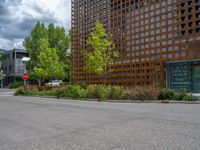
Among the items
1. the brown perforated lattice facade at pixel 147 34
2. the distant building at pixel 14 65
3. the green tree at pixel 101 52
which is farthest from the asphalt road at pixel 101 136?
the distant building at pixel 14 65

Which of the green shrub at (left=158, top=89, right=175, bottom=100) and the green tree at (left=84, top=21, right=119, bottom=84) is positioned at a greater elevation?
→ the green tree at (left=84, top=21, right=119, bottom=84)

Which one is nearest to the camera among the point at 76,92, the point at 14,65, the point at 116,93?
the point at 116,93

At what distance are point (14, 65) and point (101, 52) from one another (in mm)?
41282

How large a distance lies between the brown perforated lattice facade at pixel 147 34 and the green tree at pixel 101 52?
3.46ft

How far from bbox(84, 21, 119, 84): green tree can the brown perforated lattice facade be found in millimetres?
1054

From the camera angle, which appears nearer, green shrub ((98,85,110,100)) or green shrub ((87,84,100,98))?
green shrub ((98,85,110,100))

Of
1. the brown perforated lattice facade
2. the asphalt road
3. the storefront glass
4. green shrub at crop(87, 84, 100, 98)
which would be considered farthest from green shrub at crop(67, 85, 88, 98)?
the asphalt road

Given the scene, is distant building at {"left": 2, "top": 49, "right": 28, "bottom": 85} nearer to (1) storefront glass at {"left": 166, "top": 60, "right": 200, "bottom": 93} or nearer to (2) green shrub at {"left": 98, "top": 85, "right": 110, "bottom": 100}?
(1) storefront glass at {"left": 166, "top": 60, "right": 200, "bottom": 93}

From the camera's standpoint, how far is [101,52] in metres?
25.8

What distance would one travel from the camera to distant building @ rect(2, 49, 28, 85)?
60.5m

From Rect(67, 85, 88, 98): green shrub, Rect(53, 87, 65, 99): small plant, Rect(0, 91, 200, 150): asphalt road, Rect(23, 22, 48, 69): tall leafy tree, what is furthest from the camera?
Rect(23, 22, 48, 69): tall leafy tree

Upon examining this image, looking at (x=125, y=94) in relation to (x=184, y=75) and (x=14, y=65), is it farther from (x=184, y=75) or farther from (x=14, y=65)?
(x=14, y=65)

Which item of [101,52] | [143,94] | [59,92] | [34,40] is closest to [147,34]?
[101,52]

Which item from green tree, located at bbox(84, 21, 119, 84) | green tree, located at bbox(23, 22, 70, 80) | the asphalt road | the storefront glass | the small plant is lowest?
the asphalt road
